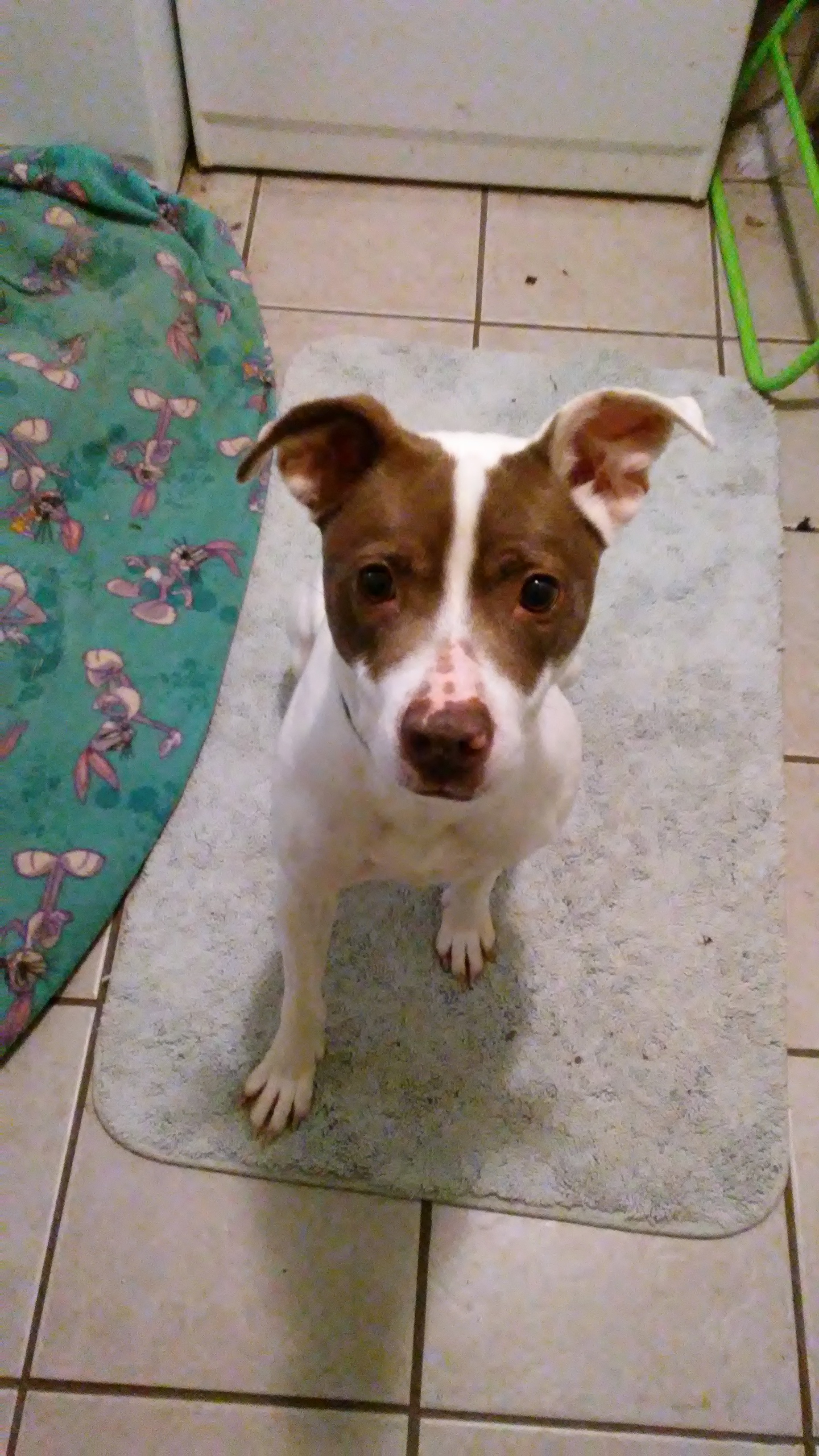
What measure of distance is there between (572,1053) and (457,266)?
1834 mm

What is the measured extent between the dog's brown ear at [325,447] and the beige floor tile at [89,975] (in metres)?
0.95

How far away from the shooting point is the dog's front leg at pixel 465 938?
68.9 inches

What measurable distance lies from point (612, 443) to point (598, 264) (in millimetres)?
1664

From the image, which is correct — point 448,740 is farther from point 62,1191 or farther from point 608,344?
point 608,344

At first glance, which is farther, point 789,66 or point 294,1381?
point 789,66

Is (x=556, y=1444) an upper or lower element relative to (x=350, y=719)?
lower

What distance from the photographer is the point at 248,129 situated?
2.66 m

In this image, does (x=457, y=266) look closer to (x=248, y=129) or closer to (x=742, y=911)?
(x=248, y=129)

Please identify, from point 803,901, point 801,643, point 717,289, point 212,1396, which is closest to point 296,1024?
point 212,1396

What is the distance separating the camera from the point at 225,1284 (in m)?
1.63

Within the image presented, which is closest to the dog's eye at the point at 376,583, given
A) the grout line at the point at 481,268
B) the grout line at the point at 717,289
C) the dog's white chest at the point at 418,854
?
the dog's white chest at the point at 418,854

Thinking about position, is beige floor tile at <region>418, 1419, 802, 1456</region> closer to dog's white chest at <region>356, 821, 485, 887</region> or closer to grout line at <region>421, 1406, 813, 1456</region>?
grout line at <region>421, 1406, 813, 1456</region>

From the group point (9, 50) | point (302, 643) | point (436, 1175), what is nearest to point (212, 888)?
point (302, 643)

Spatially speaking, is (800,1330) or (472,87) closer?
(800,1330)
